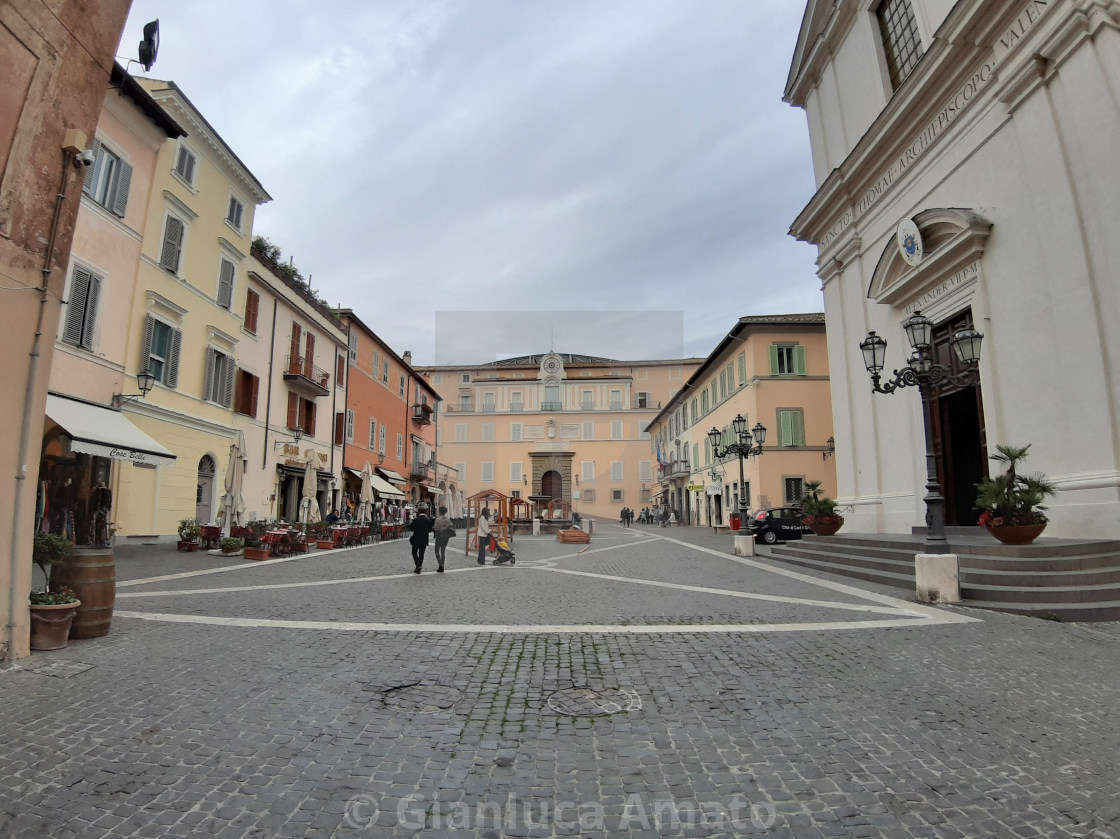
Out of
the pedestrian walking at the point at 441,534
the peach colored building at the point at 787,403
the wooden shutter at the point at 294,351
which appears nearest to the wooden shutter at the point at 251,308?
the wooden shutter at the point at 294,351

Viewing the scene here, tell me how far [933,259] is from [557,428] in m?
50.2

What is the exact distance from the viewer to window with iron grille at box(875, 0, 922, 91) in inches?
557

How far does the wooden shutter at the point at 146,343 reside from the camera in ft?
50.9

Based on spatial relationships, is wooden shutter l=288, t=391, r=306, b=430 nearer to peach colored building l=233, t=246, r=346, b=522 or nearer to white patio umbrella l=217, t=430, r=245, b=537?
peach colored building l=233, t=246, r=346, b=522

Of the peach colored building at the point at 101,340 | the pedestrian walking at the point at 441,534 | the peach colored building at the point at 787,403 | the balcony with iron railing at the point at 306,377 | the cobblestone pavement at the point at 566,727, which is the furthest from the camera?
the peach colored building at the point at 787,403

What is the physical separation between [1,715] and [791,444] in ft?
92.3

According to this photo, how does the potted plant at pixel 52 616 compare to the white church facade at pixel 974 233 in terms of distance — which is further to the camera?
the white church facade at pixel 974 233

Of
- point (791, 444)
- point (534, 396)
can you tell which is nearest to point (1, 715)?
point (791, 444)

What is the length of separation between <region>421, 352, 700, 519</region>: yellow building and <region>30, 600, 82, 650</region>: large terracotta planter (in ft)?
178

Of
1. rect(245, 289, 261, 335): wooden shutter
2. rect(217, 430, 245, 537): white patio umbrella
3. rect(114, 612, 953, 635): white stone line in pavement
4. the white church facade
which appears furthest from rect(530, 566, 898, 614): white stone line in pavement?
rect(245, 289, 261, 335): wooden shutter

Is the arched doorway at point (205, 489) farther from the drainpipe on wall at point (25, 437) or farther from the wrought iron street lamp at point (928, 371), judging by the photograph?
the wrought iron street lamp at point (928, 371)

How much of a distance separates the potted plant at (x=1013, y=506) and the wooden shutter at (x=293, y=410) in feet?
72.6

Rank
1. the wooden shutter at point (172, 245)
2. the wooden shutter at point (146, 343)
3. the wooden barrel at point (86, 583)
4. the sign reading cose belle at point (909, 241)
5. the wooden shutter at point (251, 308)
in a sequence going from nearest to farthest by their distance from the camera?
the wooden barrel at point (86, 583), the sign reading cose belle at point (909, 241), the wooden shutter at point (146, 343), the wooden shutter at point (172, 245), the wooden shutter at point (251, 308)

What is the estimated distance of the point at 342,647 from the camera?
5574 millimetres
